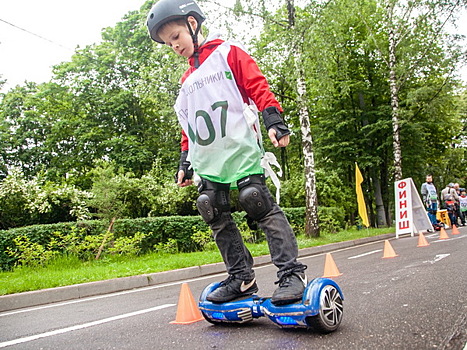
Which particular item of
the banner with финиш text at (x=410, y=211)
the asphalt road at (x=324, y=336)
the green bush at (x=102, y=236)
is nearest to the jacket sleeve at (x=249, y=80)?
the asphalt road at (x=324, y=336)

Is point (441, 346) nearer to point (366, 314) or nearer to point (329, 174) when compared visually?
point (366, 314)

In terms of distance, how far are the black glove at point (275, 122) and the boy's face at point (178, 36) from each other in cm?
71

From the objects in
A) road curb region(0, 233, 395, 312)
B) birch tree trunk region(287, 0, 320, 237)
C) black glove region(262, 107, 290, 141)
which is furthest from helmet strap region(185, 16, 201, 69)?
birch tree trunk region(287, 0, 320, 237)

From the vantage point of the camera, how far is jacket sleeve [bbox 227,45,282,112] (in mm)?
2736

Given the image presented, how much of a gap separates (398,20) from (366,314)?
810 inches

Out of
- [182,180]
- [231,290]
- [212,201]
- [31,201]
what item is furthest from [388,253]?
[31,201]

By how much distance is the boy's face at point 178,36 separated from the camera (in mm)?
2893

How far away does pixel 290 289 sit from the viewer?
2393 millimetres

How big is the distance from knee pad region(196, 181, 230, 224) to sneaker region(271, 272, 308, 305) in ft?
1.96

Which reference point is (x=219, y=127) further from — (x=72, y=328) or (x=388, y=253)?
(x=388, y=253)

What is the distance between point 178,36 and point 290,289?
5.69 ft

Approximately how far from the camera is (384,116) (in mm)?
23719

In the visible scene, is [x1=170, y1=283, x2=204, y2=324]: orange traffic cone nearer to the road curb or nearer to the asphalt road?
the asphalt road

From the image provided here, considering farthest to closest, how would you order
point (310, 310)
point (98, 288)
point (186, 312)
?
point (98, 288)
point (186, 312)
point (310, 310)
